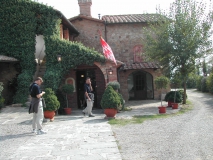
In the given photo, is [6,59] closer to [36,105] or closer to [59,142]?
[36,105]

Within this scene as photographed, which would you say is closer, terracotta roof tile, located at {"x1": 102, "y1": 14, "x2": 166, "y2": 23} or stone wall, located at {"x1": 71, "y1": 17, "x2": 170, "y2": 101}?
terracotta roof tile, located at {"x1": 102, "y1": 14, "x2": 166, "y2": 23}

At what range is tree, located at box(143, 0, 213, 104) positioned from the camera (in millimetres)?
13164

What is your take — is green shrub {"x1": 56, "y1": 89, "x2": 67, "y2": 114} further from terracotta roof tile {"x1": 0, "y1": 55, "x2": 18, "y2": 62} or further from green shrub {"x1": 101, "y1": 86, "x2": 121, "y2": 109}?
green shrub {"x1": 101, "y1": 86, "x2": 121, "y2": 109}

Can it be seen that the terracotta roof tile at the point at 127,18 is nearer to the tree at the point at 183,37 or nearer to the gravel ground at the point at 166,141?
the tree at the point at 183,37

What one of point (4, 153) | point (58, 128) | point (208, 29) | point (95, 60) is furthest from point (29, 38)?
point (208, 29)

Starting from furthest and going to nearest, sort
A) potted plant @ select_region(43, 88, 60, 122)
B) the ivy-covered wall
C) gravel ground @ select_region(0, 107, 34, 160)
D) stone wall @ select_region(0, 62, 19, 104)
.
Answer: stone wall @ select_region(0, 62, 19, 104), the ivy-covered wall, potted plant @ select_region(43, 88, 60, 122), gravel ground @ select_region(0, 107, 34, 160)

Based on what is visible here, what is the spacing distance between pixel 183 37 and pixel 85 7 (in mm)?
9432

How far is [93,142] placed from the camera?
6.00m

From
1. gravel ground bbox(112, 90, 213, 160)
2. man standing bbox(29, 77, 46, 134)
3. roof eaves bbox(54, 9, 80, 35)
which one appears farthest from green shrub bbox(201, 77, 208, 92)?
man standing bbox(29, 77, 46, 134)

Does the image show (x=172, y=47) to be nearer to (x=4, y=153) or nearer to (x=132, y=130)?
(x=132, y=130)

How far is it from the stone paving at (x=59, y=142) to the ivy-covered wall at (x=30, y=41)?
13.8 ft

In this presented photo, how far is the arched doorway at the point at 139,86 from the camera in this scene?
1862cm

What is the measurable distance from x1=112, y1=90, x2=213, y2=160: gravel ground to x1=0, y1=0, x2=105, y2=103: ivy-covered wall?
228 inches

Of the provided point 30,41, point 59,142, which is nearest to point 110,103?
point 59,142
